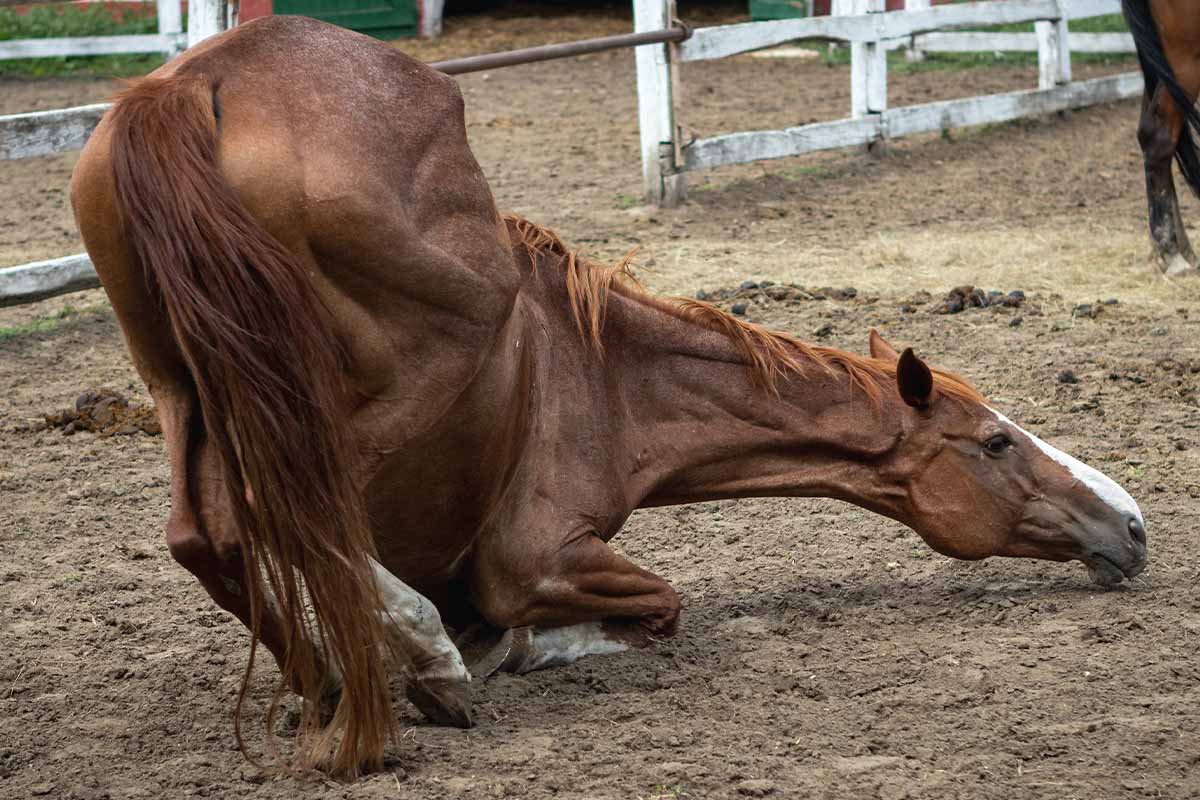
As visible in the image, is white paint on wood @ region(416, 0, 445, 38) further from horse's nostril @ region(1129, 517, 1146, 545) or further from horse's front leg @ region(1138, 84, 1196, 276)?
horse's nostril @ region(1129, 517, 1146, 545)

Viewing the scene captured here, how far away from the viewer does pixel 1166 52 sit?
705cm

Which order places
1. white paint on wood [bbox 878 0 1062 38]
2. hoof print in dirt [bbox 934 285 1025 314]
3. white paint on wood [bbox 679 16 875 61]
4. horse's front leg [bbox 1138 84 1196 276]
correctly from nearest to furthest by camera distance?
hoof print in dirt [bbox 934 285 1025 314] < horse's front leg [bbox 1138 84 1196 276] < white paint on wood [bbox 679 16 875 61] < white paint on wood [bbox 878 0 1062 38]

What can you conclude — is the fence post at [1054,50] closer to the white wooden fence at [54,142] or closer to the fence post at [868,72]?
the fence post at [868,72]

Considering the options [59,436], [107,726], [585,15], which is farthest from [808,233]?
[585,15]

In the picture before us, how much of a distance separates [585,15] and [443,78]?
13698 millimetres

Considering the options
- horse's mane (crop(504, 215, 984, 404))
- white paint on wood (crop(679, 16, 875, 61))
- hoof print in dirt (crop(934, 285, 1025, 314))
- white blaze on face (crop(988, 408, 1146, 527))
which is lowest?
hoof print in dirt (crop(934, 285, 1025, 314))

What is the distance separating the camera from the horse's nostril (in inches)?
143

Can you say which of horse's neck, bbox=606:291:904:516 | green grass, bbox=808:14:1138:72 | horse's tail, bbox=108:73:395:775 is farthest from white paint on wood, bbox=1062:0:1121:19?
horse's tail, bbox=108:73:395:775

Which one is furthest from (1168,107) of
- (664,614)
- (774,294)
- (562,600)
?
(562,600)

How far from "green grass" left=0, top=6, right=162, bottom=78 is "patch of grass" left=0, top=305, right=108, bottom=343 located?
6.50m

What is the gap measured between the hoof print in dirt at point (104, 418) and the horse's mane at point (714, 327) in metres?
2.24

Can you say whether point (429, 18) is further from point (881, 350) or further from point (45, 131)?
point (881, 350)

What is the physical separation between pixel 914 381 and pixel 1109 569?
0.75 m

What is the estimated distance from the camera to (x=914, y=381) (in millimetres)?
3566
